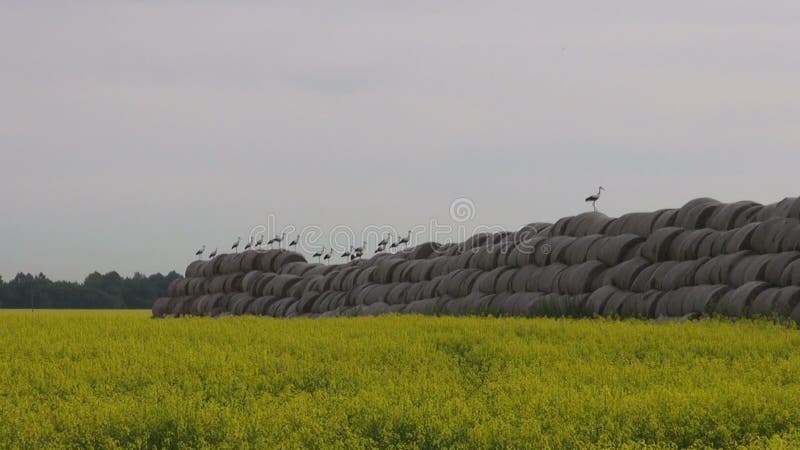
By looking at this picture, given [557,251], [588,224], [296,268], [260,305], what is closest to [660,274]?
[557,251]

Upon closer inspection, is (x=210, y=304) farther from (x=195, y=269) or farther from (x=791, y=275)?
(x=791, y=275)

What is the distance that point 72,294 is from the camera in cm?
7662

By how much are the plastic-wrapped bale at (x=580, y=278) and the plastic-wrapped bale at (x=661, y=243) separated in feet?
3.42

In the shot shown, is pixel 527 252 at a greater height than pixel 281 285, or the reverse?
pixel 527 252

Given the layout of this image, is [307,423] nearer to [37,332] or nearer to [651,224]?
[37,332]

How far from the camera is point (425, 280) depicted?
27.1 m

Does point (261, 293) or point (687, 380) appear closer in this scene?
point (687, 380)

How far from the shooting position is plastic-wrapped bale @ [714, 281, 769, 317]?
17.6m

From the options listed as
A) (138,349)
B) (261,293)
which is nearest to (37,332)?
(138,349)

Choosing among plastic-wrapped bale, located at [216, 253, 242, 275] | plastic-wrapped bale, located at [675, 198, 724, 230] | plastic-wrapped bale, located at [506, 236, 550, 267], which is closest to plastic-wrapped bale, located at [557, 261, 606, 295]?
plastic-wrapped bale, located at [506, 236, 550, 267]

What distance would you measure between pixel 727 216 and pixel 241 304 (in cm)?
1641

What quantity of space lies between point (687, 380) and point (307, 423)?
4.36 metres

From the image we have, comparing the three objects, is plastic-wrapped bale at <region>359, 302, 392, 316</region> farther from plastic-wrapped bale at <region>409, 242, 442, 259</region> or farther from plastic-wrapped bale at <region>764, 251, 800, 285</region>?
plastic-wrapped bale at <region>764, 251, 800, 285</region>

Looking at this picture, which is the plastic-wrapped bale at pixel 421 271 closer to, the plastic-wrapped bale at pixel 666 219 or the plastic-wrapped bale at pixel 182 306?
the plastic-wrapped bale at pixel 666 219
